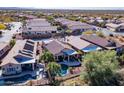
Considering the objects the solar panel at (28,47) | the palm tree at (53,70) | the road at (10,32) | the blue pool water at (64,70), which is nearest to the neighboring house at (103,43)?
the blue pool water at (64,70)

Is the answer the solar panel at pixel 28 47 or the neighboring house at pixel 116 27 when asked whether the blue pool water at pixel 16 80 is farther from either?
the neighboring house at pixel 116 27

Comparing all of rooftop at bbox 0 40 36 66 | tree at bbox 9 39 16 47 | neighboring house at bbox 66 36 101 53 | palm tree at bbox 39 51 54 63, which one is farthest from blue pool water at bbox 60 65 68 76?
tree at bbox 9 39 16 47

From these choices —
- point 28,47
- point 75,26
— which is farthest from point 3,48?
point 75,26

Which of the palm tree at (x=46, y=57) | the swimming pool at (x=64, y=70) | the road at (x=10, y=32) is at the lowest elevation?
the swimming pool at (x=64, y=70)
